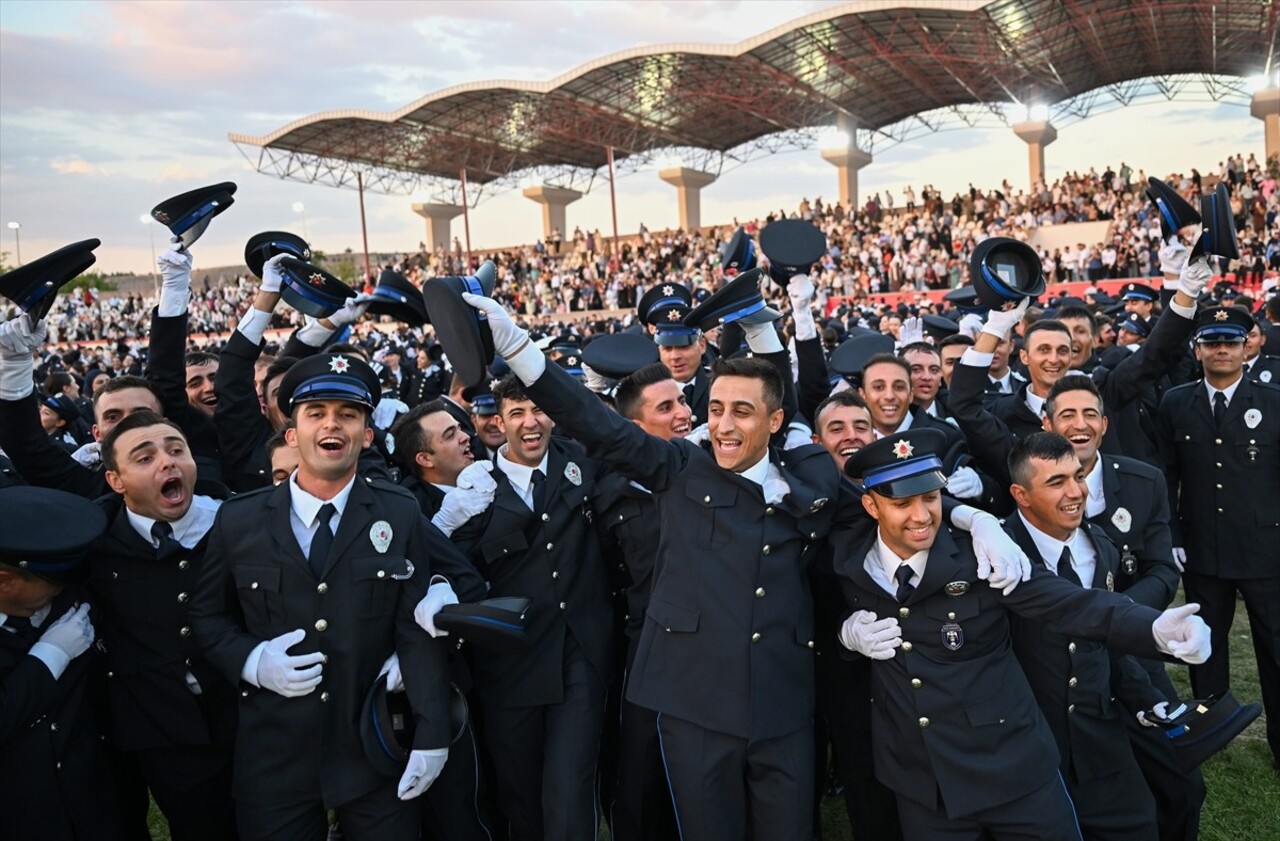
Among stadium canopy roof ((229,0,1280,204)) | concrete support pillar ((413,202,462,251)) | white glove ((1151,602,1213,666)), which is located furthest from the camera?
concrete support pillar ((413,202,462,251))

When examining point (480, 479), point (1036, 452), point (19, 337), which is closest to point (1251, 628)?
point (1036, 452)

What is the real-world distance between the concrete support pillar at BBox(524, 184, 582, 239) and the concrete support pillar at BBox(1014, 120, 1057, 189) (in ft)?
68.0

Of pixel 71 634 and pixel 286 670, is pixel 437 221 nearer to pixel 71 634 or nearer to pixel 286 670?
pixel 71 634

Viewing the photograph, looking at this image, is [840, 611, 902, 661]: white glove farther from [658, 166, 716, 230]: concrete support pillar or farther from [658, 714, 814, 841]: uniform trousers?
[658, 166, 716, 230]: concrete support pillar

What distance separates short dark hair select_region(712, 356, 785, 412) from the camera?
135 inches

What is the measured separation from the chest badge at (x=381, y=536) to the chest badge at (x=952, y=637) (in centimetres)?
201

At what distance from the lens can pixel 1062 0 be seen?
27609 millimetres

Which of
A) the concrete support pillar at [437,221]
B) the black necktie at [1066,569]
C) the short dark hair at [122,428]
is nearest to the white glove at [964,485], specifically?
the black necktie at [1066,569]

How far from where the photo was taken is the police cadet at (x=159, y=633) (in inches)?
145

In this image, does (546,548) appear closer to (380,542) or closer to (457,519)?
(457,519)

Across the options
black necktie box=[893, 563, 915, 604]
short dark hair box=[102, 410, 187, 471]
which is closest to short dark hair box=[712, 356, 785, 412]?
black necktie box=[893, 563, 915, 604]

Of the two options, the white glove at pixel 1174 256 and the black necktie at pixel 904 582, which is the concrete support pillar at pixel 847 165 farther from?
the black necktie at pixel 904 582

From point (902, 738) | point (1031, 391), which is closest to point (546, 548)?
point (902, 738)

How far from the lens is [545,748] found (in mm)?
3900
